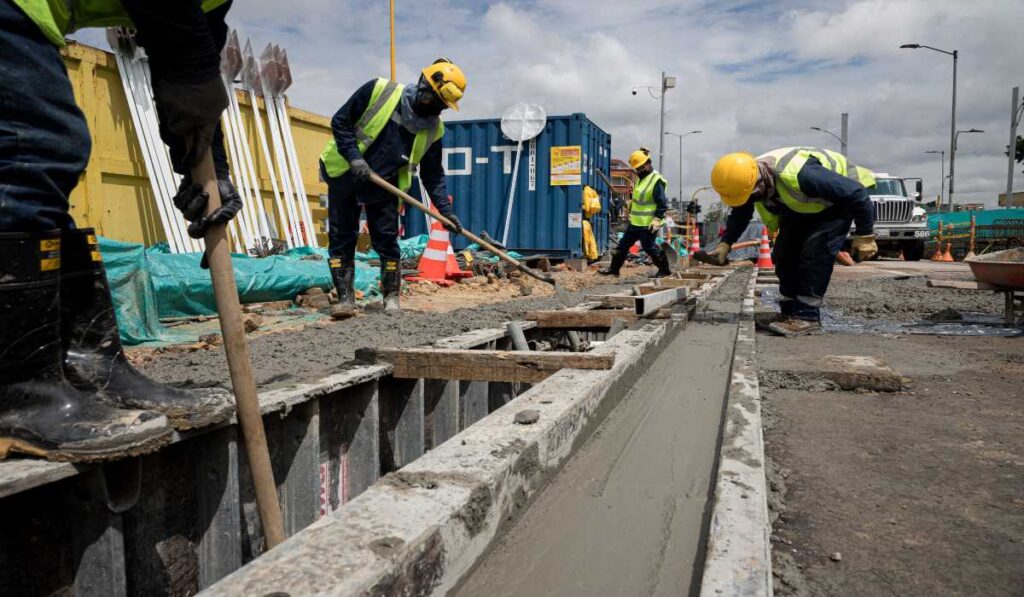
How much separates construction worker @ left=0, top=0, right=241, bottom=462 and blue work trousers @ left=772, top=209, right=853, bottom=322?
4612 millimetres

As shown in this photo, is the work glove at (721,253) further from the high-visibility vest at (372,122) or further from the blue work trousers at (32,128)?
the blue work trousers at (32,128)

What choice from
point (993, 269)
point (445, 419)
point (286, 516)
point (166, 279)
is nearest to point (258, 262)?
point (166, 279)

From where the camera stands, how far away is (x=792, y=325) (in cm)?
522

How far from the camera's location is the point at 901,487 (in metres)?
2.00

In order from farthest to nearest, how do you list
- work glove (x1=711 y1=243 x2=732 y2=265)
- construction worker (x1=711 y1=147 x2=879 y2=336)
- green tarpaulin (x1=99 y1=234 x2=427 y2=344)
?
work glove (x1=711 y1=243 x2=732 y2=265) < construction worker (x1=711 y1=147 x2=879 y2=336) < green tarpaulin (x1=99 y1=234 x2=427 y2=344)

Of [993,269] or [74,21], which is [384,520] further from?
[993,269]

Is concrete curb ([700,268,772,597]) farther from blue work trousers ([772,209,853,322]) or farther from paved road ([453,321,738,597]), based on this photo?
Answer: blue work trousers ([772,209,853,322])

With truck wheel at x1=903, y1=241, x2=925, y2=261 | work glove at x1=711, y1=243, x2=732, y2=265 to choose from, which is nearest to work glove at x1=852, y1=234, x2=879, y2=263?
work glove at x1=711, y1=243, x2=732, y2=265

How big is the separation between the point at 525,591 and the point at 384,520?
0.40 m

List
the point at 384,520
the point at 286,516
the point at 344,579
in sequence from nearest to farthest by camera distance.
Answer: the point at 344,579
the point at 384,520
the point at 286,516

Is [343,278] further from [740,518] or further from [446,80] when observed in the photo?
[740,518]

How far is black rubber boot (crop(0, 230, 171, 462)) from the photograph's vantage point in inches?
57.9

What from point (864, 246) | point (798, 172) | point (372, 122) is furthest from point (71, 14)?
point (864, 246)

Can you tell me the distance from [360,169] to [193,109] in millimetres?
3424
